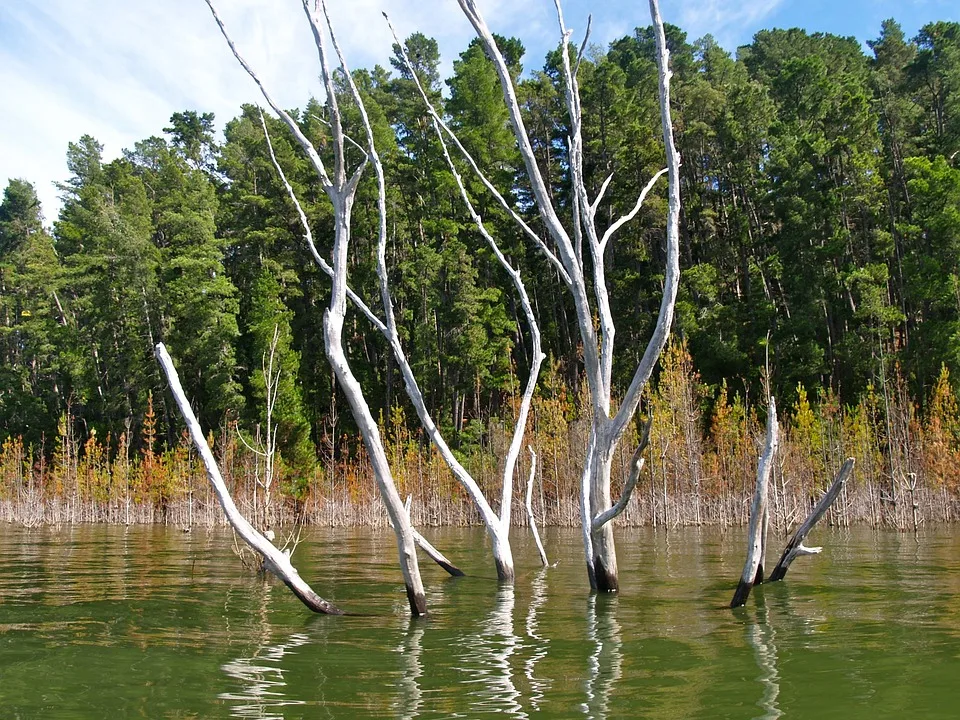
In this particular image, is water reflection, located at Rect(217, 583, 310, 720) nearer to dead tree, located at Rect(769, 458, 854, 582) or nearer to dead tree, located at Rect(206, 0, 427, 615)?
dead tree, located at Rect(206, 0, 427, 615)

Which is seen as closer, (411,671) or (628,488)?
(411,671)

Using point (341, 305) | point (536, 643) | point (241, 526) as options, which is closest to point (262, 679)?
point (241, 526)

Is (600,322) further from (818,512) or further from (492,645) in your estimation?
(492,645)

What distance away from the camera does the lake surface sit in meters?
4.21

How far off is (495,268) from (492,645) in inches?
1305

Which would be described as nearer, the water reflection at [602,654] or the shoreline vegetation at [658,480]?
the water reflection at [602,654]

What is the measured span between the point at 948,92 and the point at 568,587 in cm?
3559

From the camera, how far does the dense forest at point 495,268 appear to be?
102 ft

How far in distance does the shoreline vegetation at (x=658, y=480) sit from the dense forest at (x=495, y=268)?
1452 millimetres

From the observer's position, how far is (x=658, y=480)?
1923 centimetres

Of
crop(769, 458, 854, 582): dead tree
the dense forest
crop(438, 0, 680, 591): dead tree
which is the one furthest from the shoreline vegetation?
crop(438, 0, 680, 591): dead tree

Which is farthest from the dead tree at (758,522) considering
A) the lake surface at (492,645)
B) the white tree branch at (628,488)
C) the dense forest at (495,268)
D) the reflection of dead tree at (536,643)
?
the dense forest at (495,268)

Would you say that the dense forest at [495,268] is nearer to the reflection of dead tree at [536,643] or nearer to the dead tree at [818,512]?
the reflection of dead tree at [536,643]

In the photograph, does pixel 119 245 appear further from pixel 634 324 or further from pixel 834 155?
pixel 834 155
